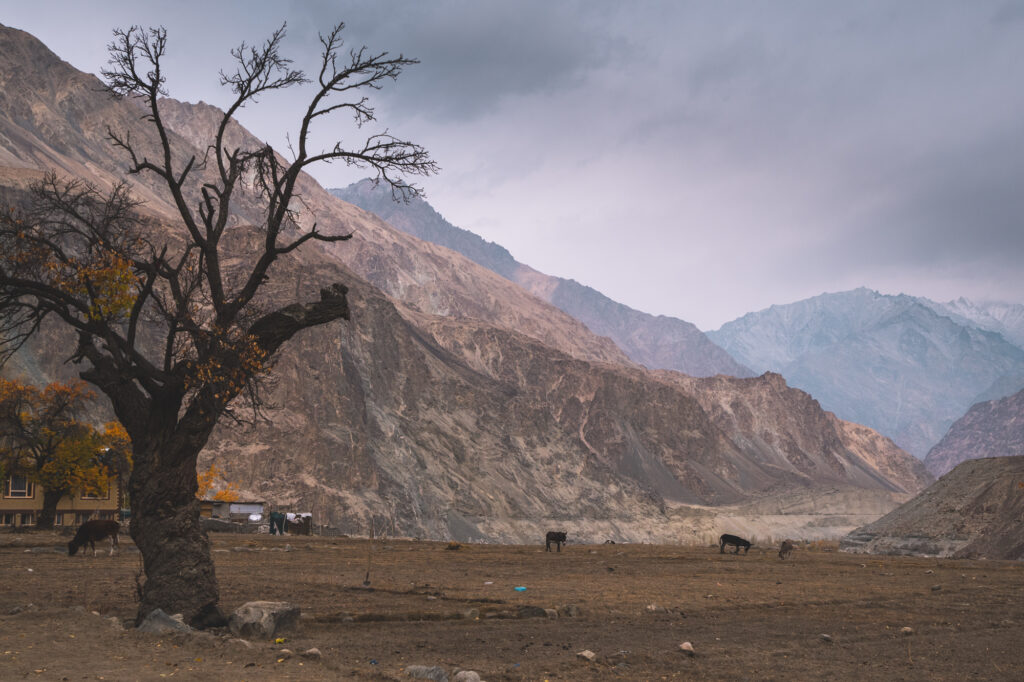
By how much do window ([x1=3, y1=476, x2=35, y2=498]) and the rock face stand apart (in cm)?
8827

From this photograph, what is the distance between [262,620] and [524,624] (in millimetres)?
6830

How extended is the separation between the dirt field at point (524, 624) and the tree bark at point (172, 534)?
3.64 feet

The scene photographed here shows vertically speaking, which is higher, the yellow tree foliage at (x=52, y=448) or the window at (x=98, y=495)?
the yellow tree foliage at (x=52, y=448)

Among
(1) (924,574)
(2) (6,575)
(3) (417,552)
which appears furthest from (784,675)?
(3) (417,552)

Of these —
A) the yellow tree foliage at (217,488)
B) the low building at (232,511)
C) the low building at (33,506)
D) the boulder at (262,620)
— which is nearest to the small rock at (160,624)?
the boulder at (262,620)

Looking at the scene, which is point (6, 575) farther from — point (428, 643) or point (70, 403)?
point (70, 403)

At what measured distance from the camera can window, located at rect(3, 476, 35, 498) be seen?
2906 inches

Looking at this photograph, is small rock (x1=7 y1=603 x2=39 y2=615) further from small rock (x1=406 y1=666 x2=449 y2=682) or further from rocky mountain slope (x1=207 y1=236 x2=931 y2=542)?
rocky mountain slope (x1=207 y1=236 x2=931 y2=542)

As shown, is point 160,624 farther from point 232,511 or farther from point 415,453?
point 415,453

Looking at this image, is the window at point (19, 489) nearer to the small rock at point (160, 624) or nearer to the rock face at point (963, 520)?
the small rock at point (160, 624)

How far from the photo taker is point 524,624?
2131 centimetres

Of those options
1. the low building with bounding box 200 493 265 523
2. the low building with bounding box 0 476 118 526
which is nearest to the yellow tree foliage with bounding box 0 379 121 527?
the low building with bounding box 0 476 118 526

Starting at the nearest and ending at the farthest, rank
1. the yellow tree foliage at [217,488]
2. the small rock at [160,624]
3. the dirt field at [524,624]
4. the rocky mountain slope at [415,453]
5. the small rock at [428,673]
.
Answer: the small rock at [428,673]
the dirt field at [524,624]
the small rock at [160,624]
the yellow tree foliage at [217,488]
the rocky mountain slope at [415,453]

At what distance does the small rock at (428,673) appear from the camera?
13898mm
